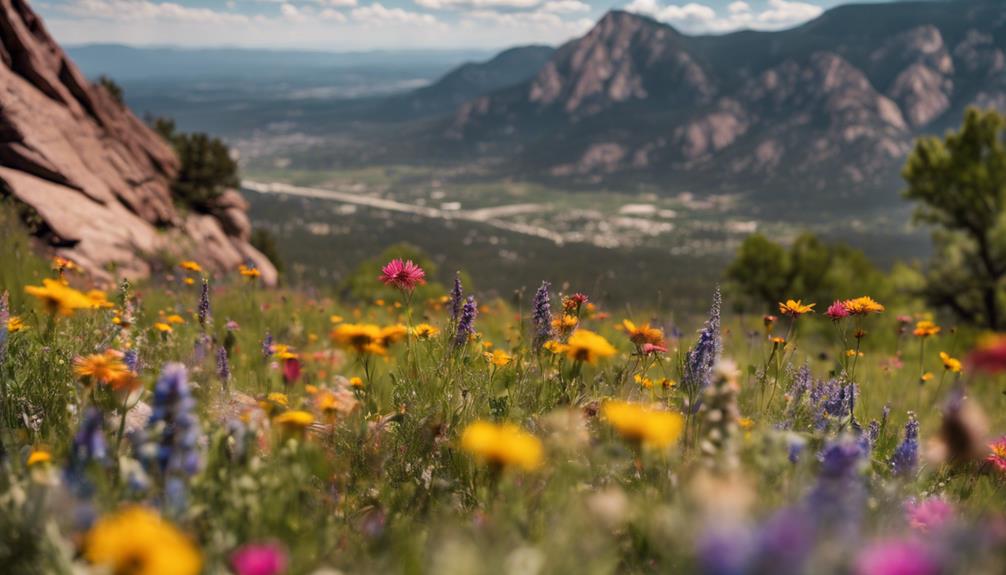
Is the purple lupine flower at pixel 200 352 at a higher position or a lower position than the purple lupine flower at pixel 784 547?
lower

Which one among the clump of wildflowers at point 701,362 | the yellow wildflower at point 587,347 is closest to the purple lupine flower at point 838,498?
the yellow wildflower at point 587,347

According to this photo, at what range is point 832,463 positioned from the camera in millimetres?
2164

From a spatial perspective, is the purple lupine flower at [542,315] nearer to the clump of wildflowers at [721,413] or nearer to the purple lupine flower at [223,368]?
the clump of wildflowers at [721,413]

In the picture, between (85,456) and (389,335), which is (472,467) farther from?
(85,456)

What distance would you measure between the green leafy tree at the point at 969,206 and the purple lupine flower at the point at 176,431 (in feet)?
97.3

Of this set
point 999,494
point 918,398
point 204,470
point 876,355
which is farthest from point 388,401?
point 876,355

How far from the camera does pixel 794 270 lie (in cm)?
4700

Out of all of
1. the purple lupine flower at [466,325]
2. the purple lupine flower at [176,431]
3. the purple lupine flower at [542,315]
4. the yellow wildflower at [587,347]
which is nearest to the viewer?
the purple lupine flower at [176,431]

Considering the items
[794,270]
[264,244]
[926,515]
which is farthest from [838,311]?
[264,244]

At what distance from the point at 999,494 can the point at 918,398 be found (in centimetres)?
339

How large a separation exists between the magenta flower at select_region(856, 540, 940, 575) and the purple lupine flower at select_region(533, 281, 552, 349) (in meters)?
3.25

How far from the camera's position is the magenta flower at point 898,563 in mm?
1312

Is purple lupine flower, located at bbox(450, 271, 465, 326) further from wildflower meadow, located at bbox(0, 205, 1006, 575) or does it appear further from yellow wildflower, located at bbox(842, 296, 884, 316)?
yellow wildflower, located at bbox(842, 296, 884, 316)

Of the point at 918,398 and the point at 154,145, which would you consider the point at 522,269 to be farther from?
the point at 918,398
